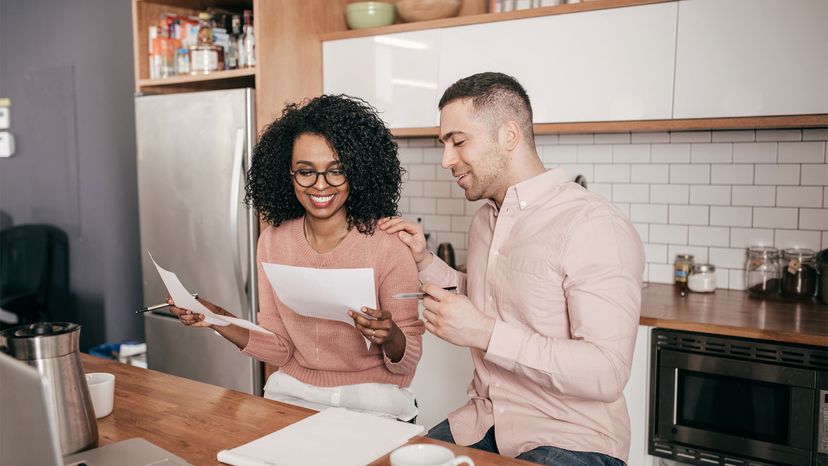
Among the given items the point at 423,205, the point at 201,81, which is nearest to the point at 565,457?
the point at 423,205

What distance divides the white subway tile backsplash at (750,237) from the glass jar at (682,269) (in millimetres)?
185

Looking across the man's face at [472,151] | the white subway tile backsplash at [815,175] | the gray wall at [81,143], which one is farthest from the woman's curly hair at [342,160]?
the gray wall at [81,143]

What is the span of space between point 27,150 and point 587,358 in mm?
4652

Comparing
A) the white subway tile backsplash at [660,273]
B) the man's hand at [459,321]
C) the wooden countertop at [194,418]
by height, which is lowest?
the wooden countertop at [194,418]

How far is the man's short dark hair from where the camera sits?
70.0 inches

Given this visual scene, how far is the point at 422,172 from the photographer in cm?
351

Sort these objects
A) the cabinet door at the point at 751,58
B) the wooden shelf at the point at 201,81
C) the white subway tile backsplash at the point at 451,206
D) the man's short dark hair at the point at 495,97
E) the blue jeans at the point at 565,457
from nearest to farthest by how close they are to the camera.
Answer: the blue jeans at the point at 565,457
the man's short dark hair at the point at 495,97
the cabinet door at the point at 751,58
the wooden shelf at the point at 201,81
the white subway tile backsplash at the point at 451,206

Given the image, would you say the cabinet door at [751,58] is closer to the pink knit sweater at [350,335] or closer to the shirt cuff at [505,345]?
the pink knit sweater at [350,335]

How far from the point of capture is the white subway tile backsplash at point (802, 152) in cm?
264

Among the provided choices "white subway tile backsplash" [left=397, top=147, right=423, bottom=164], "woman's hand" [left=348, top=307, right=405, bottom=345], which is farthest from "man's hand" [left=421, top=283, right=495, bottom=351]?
"white subway tile backsplash" [left=397, top=147, right=423, bottom=164]

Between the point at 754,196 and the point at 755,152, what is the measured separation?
7.1 inches

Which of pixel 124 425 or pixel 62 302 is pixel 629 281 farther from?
pixel 62 302

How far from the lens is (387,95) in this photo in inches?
126

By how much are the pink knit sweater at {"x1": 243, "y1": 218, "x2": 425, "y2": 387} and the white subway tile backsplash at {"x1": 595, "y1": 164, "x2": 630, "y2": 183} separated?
1468 mm
